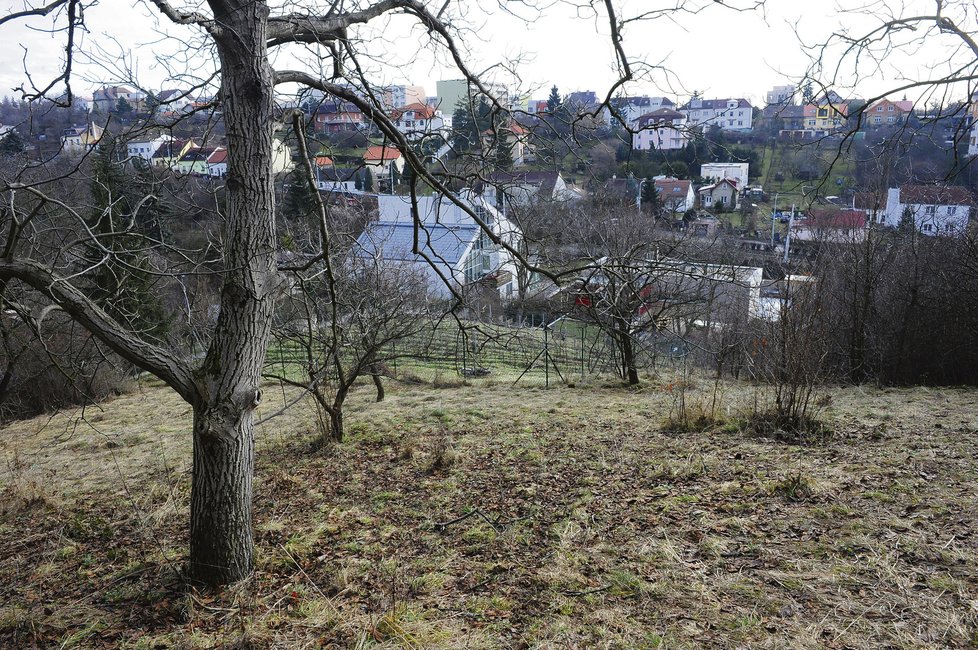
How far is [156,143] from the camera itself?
4840 millimetres

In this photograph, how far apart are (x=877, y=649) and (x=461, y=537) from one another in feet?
7.55

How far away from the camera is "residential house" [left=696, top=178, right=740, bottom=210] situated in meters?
31.2

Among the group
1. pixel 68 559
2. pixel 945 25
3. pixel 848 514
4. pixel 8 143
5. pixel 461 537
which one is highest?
pixel 945 25

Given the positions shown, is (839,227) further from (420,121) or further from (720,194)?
(720,194)

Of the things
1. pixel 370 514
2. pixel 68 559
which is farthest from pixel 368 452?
pixel 68 559

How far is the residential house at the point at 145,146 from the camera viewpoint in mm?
4393

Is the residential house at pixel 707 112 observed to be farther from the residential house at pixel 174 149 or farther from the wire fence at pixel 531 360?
the wire fence at pixel 531 360

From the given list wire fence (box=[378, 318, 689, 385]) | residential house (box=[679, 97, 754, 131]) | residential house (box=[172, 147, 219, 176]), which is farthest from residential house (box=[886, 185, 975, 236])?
residential house (box=[172, 147, 219, 176])

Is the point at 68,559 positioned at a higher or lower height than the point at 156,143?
lower

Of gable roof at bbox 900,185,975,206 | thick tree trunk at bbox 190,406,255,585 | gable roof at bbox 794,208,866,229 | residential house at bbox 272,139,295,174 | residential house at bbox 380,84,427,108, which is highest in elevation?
gable roof at bbox 900,185,975,206

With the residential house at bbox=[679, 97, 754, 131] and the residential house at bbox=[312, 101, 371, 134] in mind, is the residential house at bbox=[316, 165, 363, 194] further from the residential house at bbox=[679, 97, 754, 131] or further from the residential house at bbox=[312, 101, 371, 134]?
the residential house at bbox=[679, 97, 754, 131]

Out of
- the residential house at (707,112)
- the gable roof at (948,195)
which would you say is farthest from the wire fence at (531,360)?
the gable roof at (948,195)

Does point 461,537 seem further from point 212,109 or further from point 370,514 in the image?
point 212,109

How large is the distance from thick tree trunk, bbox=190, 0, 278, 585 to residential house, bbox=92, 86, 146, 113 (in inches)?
39.7
